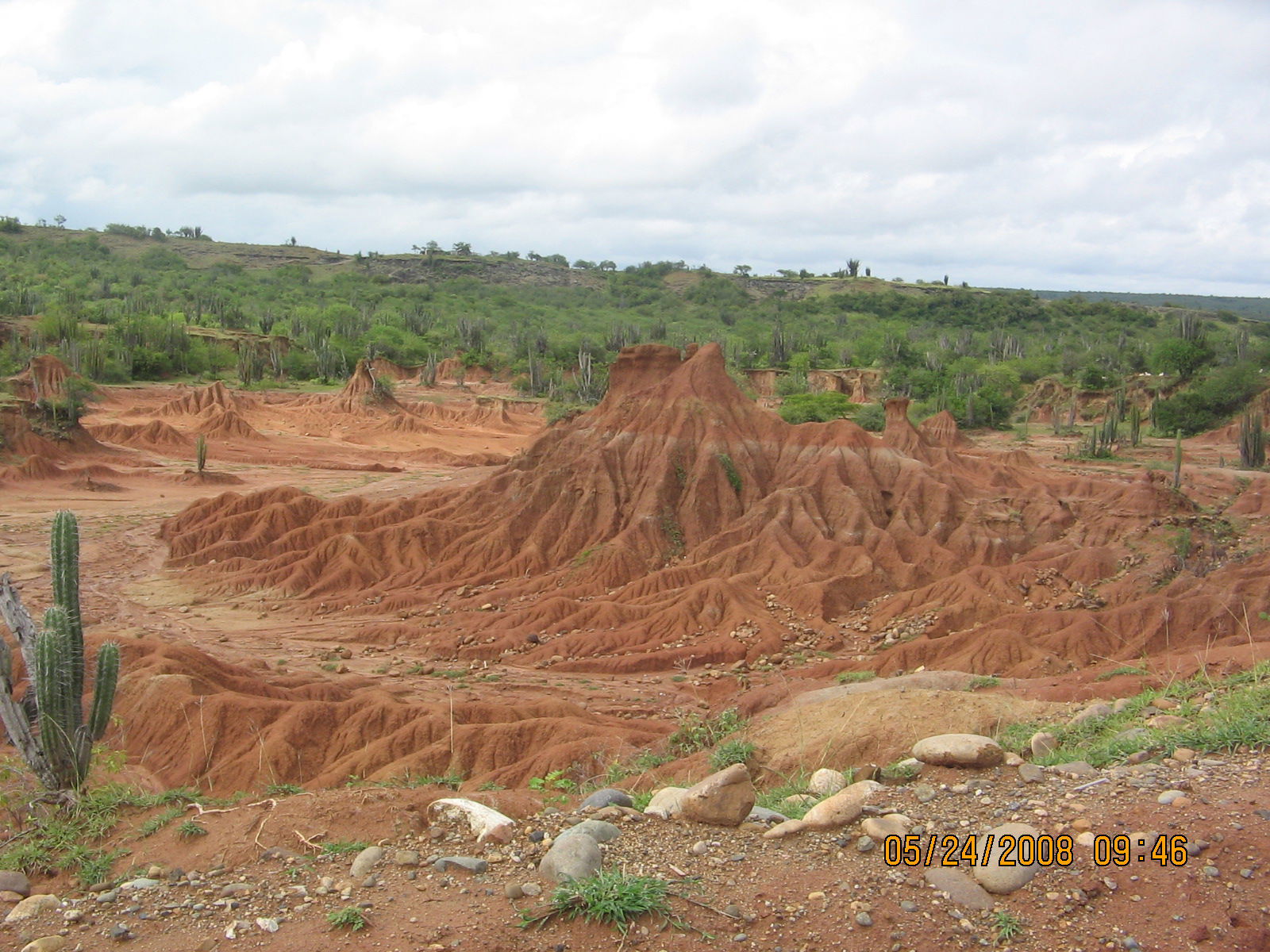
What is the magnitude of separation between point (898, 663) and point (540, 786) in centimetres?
1022

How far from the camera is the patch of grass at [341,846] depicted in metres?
6.99

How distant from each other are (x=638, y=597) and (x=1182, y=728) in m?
17.1

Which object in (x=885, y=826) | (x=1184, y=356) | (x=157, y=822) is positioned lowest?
(x=157, y=822)

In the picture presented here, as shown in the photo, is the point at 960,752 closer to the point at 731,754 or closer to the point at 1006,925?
the point at 1006,925

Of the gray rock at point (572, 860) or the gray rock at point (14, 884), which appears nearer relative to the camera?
the gray rock at point (572, 860)

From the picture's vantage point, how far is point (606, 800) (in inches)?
316

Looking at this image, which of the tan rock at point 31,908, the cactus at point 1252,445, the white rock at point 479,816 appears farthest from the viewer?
the cactus at point 1252,445

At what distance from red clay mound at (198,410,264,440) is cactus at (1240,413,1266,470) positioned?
53153mm

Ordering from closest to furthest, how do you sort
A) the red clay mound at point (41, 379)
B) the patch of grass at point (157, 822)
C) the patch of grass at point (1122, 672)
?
1. the patch of grass at point (157, 822)
2. the patch of grass at point (1122, 672)
3. the red clay mound at point (41, 379)

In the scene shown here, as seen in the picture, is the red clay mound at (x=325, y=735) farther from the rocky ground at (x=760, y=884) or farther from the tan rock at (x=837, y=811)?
the tan rock at (x=837, y=811)

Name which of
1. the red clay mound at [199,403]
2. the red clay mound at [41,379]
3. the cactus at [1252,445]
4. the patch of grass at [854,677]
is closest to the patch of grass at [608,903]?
the patch of grass at [854,677]

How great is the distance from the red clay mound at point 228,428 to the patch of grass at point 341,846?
53.2 meters

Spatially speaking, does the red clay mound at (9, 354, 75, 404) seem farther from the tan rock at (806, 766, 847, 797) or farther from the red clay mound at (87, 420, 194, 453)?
the tan rock at (806, 766, 847, 797)
